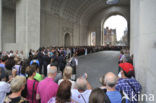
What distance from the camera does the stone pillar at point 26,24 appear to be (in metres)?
11.6

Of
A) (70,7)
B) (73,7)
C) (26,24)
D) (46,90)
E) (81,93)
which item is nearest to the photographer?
(81,93)

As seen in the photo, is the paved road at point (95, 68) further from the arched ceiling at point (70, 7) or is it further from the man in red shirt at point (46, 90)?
the arched ceiling at point (70, 7)

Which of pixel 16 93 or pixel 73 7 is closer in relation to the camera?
pixel 16 93

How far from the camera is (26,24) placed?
11.6m

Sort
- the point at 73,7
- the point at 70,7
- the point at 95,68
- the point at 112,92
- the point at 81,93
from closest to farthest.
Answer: the point at 112,92
the point at 81,93
the point at 95,68
the point at 70,7
the point at 73,7

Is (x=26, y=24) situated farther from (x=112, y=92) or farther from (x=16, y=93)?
(x=112, y=92)

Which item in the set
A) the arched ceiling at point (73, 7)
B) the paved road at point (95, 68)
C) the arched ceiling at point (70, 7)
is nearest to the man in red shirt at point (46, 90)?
the paved road at point (95, 68)

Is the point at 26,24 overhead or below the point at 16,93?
overhead

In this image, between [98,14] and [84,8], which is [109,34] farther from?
[84,8]

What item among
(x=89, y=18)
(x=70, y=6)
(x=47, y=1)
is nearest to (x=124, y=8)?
(x=89, y=18)

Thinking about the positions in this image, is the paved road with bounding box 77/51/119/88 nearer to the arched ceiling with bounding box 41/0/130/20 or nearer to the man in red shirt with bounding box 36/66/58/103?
the man in red shirt with bounding box 36/66/58/103

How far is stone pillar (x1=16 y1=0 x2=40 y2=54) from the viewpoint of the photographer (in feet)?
38.1

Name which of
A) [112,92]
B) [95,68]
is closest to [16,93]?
[112,92]

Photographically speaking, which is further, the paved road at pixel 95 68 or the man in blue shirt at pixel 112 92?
the paved road at pixel 95 68
